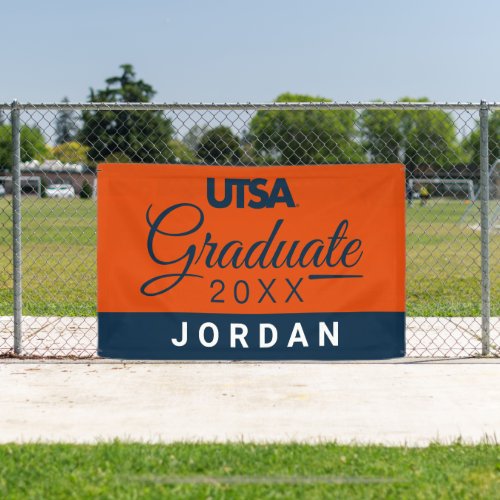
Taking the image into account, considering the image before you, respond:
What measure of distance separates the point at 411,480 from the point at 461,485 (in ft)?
0.67

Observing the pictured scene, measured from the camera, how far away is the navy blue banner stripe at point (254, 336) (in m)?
6.36

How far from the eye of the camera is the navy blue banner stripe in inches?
251

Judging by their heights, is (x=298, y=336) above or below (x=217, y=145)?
below

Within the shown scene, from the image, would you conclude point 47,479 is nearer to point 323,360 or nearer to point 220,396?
point 220,396

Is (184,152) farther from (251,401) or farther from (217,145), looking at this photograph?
(217,145)

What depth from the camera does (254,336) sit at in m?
6.38

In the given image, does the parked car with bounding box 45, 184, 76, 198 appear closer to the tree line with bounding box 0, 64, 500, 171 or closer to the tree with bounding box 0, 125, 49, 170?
the tree with bounding box 0, 125, 49, 170

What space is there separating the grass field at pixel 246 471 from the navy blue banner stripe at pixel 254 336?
2.00 m

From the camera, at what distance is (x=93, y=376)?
20.0ft

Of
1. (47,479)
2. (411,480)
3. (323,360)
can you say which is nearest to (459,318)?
(323,360)

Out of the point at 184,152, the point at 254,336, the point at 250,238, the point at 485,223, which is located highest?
the point at 184,152

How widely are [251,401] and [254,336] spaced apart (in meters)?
1.03

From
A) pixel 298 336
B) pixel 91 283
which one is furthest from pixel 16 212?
pixel 91 283

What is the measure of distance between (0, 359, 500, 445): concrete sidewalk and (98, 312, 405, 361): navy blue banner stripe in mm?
104
